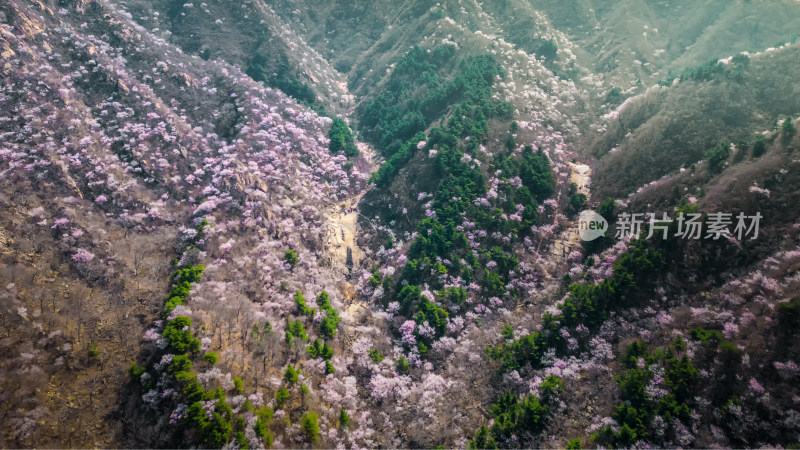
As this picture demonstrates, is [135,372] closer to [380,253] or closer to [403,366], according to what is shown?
[403,366]

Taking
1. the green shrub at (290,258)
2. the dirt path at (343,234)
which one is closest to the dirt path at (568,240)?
the dirt path at (343,234)

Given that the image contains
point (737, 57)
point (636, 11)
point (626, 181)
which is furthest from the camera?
point (636, 11)

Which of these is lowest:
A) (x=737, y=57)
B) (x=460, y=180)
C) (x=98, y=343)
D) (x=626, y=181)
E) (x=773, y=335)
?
(x=98, y=343)

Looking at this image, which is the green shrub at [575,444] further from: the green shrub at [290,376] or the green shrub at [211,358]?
the green shrub at [211,358]

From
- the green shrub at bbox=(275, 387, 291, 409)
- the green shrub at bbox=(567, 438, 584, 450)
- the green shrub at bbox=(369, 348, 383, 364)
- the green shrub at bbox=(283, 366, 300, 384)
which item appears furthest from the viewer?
the green shrub at bbox=(369, 348, 383, 364)

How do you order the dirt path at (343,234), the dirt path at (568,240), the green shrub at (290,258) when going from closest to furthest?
the green shrub at (290,258) → the dirt path at (568,240) → the dirt path at (343,234)

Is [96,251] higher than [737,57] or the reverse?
the reverse

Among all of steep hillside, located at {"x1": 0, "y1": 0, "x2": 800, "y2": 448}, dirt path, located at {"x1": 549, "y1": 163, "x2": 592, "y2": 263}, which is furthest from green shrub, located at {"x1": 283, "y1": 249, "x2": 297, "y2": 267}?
dirt path, located at {"x1": 549, "y1": 163, "x2": 592, "y2": 263}

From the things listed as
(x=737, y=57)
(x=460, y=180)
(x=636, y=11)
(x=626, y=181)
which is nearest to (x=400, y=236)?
(x=460, y=180)

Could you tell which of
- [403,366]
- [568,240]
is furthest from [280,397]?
[568,240]

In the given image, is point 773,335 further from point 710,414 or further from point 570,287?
point 570,287

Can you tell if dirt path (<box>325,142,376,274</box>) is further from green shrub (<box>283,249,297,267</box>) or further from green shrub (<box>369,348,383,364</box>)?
green shrub (<box>369,348,383,364</box>)
